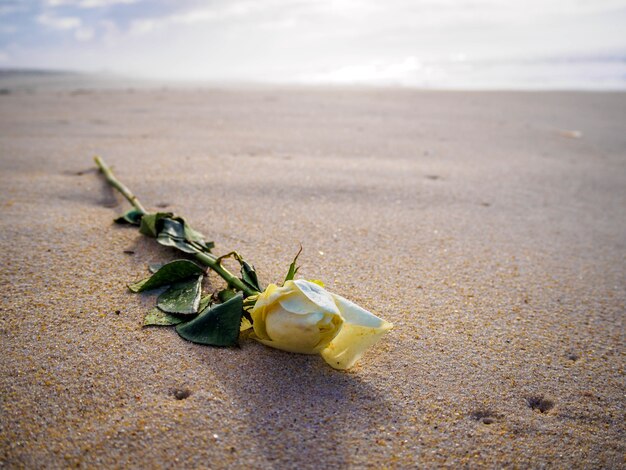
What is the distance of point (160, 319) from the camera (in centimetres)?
104

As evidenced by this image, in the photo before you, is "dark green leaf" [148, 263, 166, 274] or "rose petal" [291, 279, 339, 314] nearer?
"rose petal" [291, 279, 339, 314]

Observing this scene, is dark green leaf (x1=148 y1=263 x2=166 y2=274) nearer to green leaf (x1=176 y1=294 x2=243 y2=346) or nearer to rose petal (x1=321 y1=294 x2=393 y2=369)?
green leaf (x1=176 y1=294 x2=243 y2=346)

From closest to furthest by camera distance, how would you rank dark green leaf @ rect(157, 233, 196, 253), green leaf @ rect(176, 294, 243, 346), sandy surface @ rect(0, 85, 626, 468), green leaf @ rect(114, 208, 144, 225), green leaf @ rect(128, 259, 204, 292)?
sandy surface @ rect(0, 85, 626, 468) < green leaf @ rect(176, 294, 243, 346) < green leaf @ rect(128, 259, 204, 292) < dark green leaf @ rect(157, 233, 196, 253) < green leaf @ rect(114, 208, 144, 225)

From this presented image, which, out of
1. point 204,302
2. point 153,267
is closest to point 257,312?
point 204,302

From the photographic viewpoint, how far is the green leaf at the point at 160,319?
1.03 m

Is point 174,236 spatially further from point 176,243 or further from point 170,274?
point 170,274

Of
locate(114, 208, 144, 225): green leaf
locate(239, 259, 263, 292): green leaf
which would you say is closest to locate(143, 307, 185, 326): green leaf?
locate(239, 259, 263, 292): green leaf

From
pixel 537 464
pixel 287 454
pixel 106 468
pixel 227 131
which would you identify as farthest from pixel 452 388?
pixel 227 131

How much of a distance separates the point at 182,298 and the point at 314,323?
41 cm

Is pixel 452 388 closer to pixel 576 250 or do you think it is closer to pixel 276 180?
pixel 576 250

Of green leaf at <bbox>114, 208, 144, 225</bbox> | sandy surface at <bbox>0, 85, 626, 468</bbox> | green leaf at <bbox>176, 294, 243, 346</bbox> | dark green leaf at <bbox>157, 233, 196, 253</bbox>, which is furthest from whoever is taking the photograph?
green leaf at <bbox>114, 208, 144, 225</bbox>

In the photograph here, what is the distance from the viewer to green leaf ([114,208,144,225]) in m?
1.48

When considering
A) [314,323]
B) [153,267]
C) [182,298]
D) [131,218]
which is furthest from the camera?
[131,218]

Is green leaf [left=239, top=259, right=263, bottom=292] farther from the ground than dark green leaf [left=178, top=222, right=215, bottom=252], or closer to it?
closer to it
